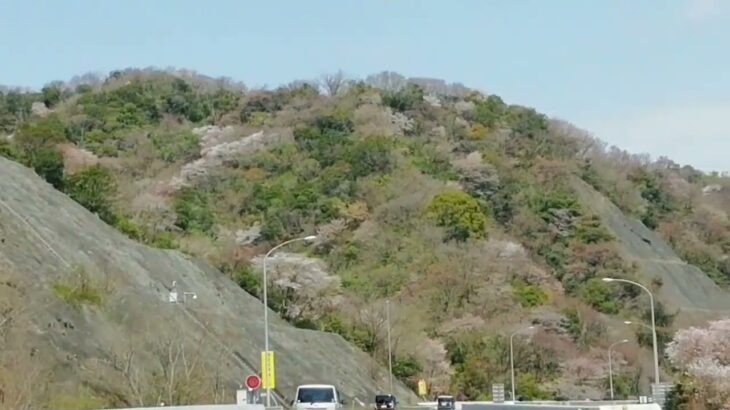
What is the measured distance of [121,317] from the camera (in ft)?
179

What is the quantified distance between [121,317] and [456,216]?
5188cm

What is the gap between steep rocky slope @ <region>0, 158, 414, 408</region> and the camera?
4719 centimetres

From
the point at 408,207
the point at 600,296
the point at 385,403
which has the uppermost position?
the point at 408,207

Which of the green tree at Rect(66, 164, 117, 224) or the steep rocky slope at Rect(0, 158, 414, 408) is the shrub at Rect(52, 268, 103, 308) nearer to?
the steep rocky slope at Rect(0, 158, 414, 408)

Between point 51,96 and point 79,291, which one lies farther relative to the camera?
point 51,96

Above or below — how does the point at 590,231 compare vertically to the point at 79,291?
above

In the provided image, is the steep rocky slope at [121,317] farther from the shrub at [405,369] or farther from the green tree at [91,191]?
the green tree at [91,191]

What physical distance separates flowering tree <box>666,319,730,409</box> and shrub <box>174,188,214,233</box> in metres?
47.5

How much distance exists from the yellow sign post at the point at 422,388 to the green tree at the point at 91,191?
22.8 meters

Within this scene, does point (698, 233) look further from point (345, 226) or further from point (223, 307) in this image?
point (223, 307)

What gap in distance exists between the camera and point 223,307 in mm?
69438

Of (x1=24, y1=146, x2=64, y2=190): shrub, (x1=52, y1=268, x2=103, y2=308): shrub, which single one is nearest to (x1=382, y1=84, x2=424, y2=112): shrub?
(x1=24, y1=146, x2=64, y2=190): shrub

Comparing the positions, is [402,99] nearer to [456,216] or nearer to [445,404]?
[456,216]

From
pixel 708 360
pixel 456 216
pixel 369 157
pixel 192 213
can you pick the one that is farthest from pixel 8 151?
pixel 708 360
